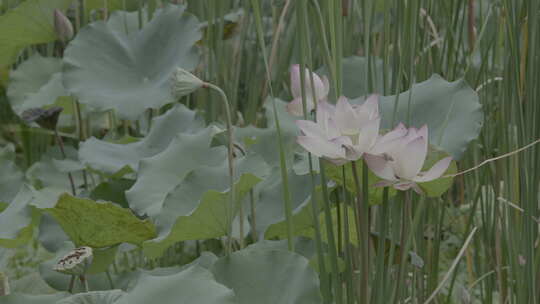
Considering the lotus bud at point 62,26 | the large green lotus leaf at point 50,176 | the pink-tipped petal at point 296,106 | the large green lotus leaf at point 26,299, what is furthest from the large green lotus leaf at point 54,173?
the pink-tipped petal at point 296,106

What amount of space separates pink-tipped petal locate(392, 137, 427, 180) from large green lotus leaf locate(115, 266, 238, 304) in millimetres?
195

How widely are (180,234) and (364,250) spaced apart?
0.26m

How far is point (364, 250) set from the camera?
71 cm

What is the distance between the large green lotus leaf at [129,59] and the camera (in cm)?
134

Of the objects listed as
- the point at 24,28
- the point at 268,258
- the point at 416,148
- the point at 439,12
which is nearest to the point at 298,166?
the point at 268,258

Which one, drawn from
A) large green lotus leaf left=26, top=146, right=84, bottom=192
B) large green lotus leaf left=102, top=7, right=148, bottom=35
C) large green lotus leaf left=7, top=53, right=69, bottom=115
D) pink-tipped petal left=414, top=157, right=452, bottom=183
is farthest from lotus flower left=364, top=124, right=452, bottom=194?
large green lotus leaf left=7, top=53, right=69, bottom=115

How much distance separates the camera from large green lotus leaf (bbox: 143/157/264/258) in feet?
2.76

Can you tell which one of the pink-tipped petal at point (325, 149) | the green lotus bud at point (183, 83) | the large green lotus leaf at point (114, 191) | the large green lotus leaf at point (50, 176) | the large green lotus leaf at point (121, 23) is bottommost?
the large green lotus leaf at point (50, 176)

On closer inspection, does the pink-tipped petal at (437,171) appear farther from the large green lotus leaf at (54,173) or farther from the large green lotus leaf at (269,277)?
the large green lotus leaf at (54,173)

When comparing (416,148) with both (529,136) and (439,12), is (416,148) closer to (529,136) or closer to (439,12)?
(529,136)

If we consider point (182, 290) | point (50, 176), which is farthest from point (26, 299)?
point (50, 176)

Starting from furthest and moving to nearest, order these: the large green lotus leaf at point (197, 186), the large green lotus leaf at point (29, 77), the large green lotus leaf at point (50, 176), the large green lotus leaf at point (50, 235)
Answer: the large green lotus leaf at point (29, 77)
the large green lotus leaf at point (50, 176)
the large green lotus leaf at point (50, 235)
the large green lotus leaf at point (197, 186)

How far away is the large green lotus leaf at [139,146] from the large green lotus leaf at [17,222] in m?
0.22

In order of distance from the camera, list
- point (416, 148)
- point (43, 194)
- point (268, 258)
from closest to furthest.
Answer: point (416, 148) < point (268, 258) < point (43, 194)
